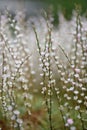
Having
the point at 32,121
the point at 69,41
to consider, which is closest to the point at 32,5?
the point at 69,41

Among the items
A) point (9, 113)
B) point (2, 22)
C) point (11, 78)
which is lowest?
point (9, 113)

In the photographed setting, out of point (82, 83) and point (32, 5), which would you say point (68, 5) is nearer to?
point (32, 5)

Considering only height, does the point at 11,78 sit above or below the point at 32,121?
above

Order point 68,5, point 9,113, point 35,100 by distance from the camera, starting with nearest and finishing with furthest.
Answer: point 9,113 < point 35,100 < point 68,5

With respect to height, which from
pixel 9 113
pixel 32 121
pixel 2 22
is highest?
pixel 2 22

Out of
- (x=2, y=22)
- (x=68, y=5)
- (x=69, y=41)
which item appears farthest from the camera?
(x=68, y=5)

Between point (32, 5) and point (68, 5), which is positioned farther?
point (32, 5)

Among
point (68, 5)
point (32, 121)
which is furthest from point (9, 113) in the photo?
point (68, 5)

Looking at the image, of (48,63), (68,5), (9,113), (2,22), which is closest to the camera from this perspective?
(48,63)

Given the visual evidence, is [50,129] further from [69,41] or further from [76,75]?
[69,41]
